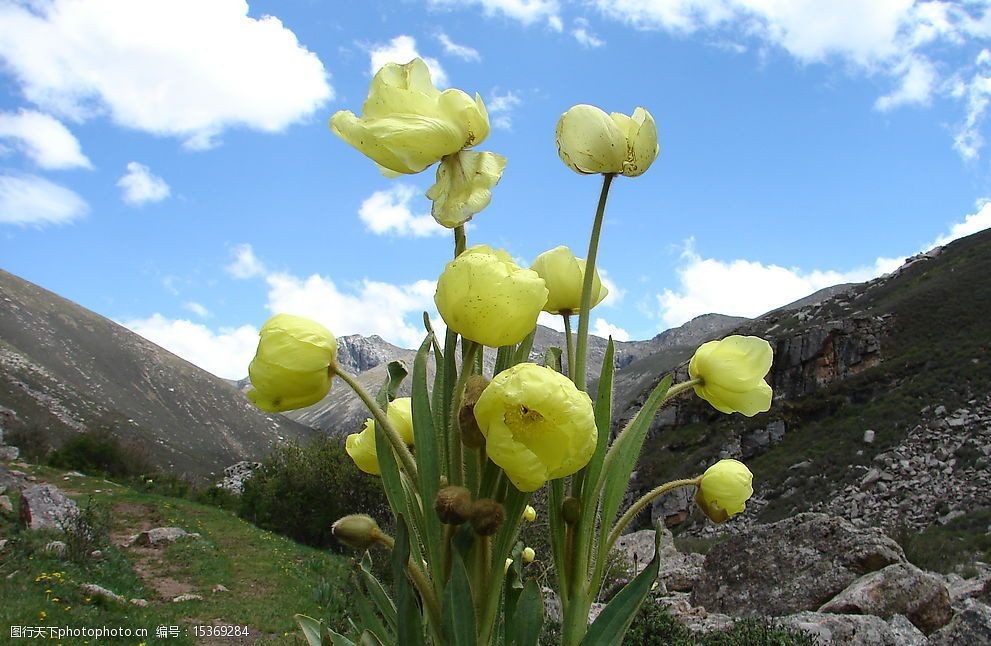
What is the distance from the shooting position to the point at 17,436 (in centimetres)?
2536

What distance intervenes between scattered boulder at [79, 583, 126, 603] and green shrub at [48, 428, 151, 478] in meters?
17.1

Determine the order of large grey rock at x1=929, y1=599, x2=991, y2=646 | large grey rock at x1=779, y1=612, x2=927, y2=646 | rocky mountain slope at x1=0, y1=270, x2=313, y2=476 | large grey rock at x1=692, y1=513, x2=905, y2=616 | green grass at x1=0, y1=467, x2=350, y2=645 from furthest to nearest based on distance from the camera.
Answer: rocky mountain slope at x1=0, y1=270, x2=313, y2=476
green grass at x1=0, y1=467, x2=350, y2=645
large grey rock at x1=692, y1=513, x2=905, y2=616
large grey rock at x1=929, y1=599, x2=991, y2=646
large grey rock at x1=779, y1=612, x2=927, y2=646

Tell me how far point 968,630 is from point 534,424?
203 inches

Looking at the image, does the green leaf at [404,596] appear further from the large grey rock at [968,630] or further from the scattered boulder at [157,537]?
the scattered boulder at [157,537]

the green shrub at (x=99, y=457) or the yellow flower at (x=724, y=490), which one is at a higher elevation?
the green shrub at (x=99, y=457)

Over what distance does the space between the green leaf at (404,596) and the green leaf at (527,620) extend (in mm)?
163

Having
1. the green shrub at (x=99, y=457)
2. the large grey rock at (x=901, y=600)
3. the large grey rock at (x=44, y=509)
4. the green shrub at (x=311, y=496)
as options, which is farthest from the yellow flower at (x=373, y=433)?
the green shrub at (x=99, y=457)

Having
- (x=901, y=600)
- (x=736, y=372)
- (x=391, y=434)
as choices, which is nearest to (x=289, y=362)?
(x=391, y=434)

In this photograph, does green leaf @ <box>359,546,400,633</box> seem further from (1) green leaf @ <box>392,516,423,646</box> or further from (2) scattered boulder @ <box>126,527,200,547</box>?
(2) scattered boulder @ <box>126,527,200,547</box>

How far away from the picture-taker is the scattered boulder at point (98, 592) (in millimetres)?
7918

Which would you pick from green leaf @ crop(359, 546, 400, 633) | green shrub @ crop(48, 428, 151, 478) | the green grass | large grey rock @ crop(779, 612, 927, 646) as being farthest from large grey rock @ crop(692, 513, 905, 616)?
green shrub @ crop(48, 428, 151, 478)

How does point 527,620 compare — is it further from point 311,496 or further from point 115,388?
point 115,388

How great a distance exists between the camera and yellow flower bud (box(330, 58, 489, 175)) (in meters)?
1.02

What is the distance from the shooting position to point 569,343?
121cm
